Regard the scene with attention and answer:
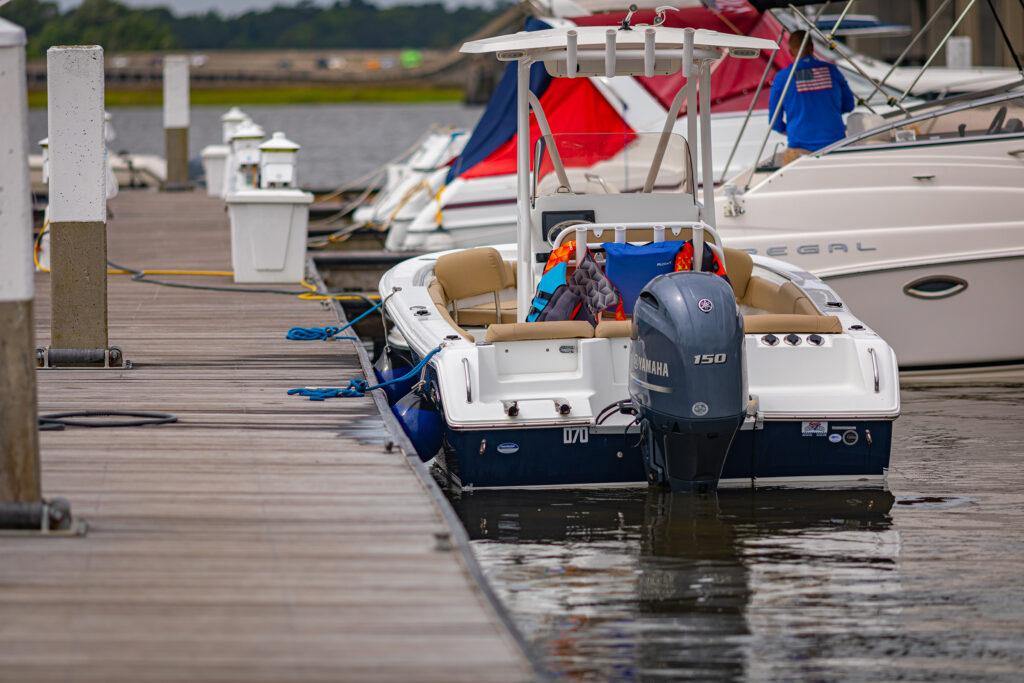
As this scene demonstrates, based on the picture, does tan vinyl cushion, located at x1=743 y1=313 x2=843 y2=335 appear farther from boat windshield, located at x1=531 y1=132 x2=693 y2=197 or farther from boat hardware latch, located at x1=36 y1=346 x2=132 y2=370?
boat hardware latch, located at x1=36 y1=346 x2=132 y2=370

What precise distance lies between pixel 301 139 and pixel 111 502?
5946cm

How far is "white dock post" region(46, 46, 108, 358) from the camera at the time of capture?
25.3 ft

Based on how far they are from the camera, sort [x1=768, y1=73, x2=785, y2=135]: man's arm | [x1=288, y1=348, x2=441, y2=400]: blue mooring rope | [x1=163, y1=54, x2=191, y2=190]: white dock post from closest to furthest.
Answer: [x1=288, y1=348, x2=441, y2=400]: blue mooring rope, [x1=768, y1=73, x2=785, y2=135]: man's arm, [x1=163, y1=54, x2=191, y2=190]: white dock post

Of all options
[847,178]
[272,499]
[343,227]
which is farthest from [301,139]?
[272,499]

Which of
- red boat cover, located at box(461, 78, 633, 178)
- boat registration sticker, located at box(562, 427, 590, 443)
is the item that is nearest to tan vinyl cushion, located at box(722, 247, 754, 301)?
boat registration sticker, located at box(562, 427, 590, 443)

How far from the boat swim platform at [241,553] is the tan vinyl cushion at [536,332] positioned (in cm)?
64

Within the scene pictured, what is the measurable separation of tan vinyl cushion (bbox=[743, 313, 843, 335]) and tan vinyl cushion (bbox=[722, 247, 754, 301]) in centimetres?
129

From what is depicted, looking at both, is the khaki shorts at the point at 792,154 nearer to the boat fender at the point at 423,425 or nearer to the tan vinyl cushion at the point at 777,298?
the tan vinyl cushion at the point at 777,298

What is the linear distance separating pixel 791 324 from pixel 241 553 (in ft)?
9.95

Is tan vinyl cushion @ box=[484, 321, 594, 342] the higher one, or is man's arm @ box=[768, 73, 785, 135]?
man's arm @ box=[768, 73, 785, 135]

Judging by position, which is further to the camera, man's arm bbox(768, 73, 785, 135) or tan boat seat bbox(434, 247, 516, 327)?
man's arm bbox(768, 73, 785, 135)

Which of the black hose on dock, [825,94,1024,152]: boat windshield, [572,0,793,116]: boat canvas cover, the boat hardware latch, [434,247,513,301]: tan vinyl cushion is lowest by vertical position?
the black hose on dock

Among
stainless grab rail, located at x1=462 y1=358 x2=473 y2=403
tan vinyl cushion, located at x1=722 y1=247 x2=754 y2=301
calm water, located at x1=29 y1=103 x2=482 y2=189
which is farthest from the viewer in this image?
calm water, located at x1=29 y1=103 x2=482 y2=189

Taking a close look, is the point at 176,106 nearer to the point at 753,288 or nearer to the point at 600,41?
the point at 753,288
